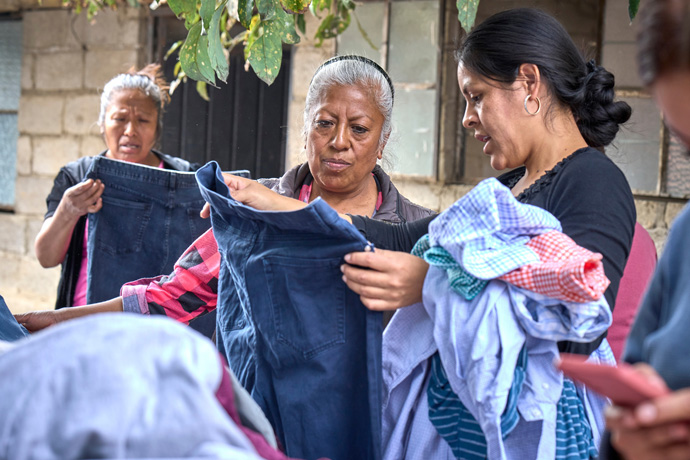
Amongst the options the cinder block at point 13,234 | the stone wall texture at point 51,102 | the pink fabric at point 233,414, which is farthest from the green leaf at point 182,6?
the cinder block at point 13,234

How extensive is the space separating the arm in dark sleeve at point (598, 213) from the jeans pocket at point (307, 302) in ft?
1.64

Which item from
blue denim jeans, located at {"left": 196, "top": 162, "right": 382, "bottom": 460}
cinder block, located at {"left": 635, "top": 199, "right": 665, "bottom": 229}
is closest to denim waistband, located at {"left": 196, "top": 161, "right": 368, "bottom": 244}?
blue denim jeans, located at {"left": 196, "top": 162, "right": 382, "bottom": 460}

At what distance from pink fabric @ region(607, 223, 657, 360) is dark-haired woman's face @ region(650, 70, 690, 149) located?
929 mm

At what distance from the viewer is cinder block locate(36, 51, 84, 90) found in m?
5.12

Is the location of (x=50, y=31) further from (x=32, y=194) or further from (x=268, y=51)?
(x=268, y=51)

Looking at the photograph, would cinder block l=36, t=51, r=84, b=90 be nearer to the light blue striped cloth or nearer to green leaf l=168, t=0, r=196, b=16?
green leaf l=168, t=0, r=196, b=16

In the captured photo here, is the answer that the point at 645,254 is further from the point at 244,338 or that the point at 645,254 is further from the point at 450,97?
the point at 450,97

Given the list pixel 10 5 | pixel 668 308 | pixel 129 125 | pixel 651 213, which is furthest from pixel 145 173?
pixel 10 5

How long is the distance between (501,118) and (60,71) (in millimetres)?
4177

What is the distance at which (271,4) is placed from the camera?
2.04 m

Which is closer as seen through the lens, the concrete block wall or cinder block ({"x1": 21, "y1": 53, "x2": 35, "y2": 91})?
the concrete block wall

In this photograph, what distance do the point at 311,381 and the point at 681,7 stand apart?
107cm

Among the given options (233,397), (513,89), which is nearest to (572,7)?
(513,89)

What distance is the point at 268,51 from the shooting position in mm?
2066
